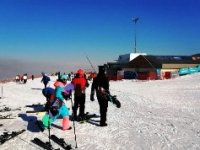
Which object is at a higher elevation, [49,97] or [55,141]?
[49,97]

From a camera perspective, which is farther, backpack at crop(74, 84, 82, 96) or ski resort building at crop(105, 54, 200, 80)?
ski resort building at crop(105, 54, 200, 80)

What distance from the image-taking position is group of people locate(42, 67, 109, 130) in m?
11.2

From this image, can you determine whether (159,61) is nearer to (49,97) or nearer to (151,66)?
(151,66)

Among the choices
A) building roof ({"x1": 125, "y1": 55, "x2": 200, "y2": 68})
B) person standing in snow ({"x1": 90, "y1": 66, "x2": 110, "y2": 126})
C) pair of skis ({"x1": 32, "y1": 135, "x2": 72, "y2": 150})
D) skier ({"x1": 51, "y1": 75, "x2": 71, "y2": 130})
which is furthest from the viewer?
building roof ({"x1": 125, "y1": 55, "x2": 200, "y2": 68})

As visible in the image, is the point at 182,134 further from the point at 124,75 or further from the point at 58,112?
the point at 124,75

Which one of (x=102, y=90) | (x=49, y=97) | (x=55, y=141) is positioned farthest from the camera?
(x=102, y=90)

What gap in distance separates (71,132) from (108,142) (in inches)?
68.1

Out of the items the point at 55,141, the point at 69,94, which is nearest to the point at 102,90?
the point at 69,94

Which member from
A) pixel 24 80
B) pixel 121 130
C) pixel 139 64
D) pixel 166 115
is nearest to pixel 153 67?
pixel 139 64

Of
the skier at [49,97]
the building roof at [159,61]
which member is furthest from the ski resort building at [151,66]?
the skier at [49,97]

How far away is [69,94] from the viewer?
11234mm

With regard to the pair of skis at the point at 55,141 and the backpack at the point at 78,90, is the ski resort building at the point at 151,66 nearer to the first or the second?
the backpack at the point at 78,90

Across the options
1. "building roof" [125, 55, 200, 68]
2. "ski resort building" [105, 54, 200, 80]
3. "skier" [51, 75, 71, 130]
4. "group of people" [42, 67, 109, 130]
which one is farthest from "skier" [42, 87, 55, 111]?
"building roof" [125, 55, 200, 68]

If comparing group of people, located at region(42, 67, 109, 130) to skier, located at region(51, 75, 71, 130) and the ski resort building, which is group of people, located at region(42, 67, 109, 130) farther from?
the ski resort building
